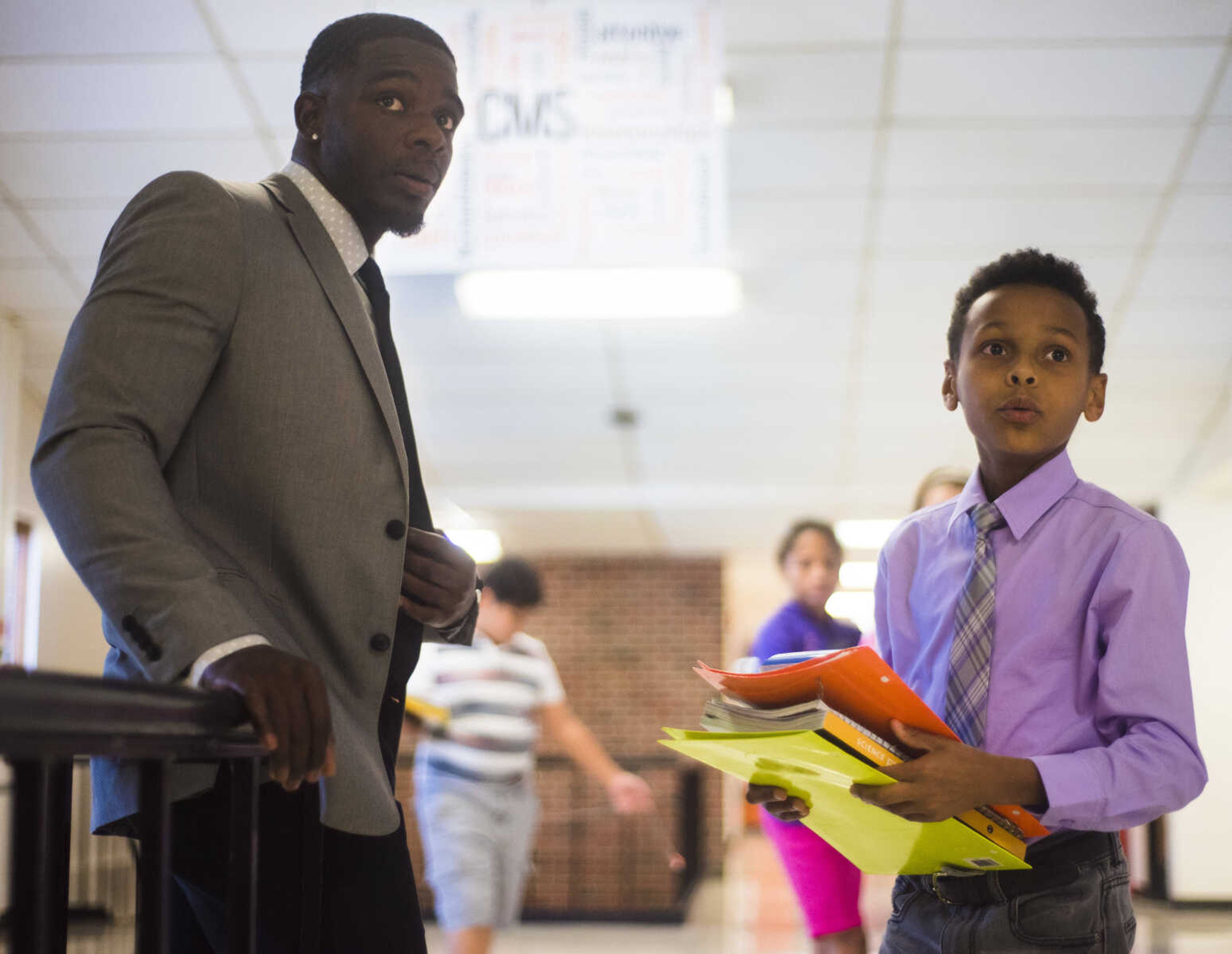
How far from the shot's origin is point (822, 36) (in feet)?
13.0

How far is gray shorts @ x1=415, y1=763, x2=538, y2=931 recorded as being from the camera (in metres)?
4.55

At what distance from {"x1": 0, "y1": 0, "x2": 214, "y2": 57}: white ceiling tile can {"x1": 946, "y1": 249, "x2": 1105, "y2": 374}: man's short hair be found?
3.10 metres

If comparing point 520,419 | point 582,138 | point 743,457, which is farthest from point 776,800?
point 743,457

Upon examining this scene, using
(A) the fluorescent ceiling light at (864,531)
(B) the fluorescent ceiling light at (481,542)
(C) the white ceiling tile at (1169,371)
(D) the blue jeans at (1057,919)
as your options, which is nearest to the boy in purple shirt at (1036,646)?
(D) the blue jeans at (1057,919)

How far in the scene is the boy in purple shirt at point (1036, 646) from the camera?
137 cm

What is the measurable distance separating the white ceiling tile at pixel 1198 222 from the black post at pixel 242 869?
4.63 m

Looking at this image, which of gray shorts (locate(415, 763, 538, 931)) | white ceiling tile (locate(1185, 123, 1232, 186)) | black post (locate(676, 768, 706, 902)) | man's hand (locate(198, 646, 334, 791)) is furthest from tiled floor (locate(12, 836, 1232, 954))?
man's hand (locate(198, 646, 334, 791))

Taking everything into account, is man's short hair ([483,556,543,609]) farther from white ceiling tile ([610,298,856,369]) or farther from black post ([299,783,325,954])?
black post ([299,783,325,954])

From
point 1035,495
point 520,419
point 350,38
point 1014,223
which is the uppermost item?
point 1014,223

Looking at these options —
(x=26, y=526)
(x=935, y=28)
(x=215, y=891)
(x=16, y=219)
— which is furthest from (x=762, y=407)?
(x=215, y=891)

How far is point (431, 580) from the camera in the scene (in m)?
1.49

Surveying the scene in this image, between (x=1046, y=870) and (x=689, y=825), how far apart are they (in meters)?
7.87

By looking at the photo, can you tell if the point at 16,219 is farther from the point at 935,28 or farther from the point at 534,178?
the point at 935,28

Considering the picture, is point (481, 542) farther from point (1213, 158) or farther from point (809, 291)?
point (1213, 158)
